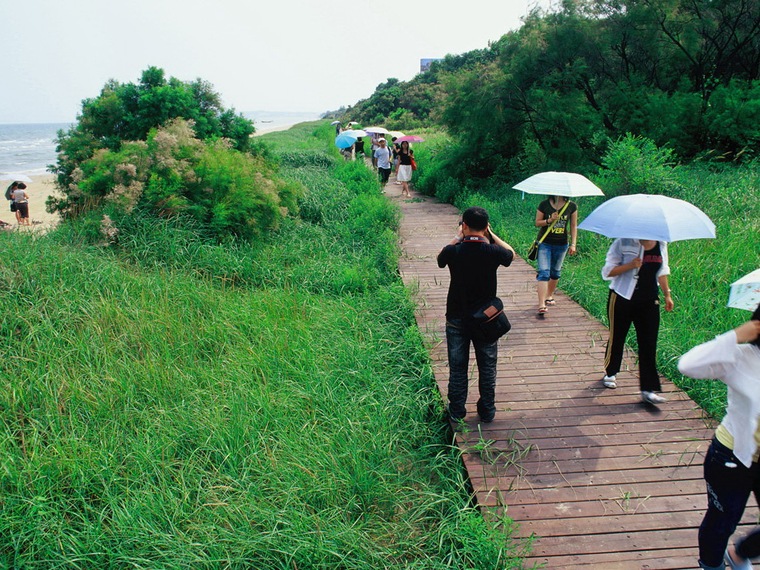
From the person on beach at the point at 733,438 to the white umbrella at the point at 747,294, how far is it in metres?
0.16

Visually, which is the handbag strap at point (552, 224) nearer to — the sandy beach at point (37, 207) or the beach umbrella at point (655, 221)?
the beach umbrella at point (655, 221)

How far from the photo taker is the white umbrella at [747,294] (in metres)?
2.49

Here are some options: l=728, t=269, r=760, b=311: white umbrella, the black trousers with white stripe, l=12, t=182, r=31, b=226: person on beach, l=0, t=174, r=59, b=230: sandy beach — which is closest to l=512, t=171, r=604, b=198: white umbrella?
the black trousers with white stripe

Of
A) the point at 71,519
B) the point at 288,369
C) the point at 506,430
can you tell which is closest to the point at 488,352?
the point at 506,430

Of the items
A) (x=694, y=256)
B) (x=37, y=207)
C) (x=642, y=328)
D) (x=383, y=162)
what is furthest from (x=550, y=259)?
(x=37, y=207)

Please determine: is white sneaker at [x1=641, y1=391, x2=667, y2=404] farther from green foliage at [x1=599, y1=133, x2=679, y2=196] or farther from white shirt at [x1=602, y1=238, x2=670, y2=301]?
green foliage at [x1=599, y1=133, x2=679, y2=196]

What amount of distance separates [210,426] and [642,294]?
350 centimetres

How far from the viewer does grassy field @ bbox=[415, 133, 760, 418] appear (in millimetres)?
5516

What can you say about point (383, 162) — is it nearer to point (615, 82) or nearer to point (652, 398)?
point (615, 82)

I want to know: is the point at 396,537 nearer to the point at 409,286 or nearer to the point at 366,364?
the point at 366,364

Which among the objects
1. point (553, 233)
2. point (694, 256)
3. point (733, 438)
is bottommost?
point (733, 438)

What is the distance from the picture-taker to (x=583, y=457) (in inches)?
153

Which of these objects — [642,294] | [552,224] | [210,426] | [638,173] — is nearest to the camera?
[210,426]

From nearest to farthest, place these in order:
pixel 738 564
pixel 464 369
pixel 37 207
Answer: pixel 738 564 < pixel 464 369 < pixel 37 207
